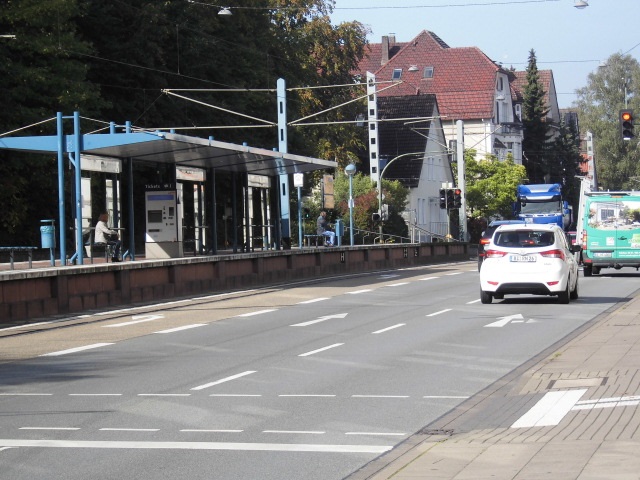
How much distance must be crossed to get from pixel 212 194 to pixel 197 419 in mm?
27240

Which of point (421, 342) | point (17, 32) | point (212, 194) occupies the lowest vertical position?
point (421, 342)

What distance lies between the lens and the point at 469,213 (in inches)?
3536

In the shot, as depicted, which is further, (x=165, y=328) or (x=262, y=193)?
(x=262, y=193)

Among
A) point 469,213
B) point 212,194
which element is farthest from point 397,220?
point 212,194

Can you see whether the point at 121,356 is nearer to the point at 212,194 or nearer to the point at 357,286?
the point at 357,286

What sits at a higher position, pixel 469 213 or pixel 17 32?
pixel 17 32

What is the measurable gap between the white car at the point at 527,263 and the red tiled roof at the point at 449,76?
78978mm

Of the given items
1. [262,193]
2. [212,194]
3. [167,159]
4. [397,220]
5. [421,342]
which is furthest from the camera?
[397,220]

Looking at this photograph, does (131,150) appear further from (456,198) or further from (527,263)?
(456,198)

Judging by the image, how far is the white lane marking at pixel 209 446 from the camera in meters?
9.21

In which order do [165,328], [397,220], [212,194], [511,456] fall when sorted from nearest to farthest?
[511,456], [165,328], [212,194], [397,220]

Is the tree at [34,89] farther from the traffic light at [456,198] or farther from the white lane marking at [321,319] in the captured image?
the white lane marking at [321,319]

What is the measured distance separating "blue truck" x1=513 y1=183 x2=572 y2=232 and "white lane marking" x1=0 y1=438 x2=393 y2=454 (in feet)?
189

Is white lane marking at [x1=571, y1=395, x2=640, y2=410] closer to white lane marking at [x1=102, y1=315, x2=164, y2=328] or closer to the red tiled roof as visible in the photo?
white lane marking at [x1=102, y1=315, x2=164, y2=328]
